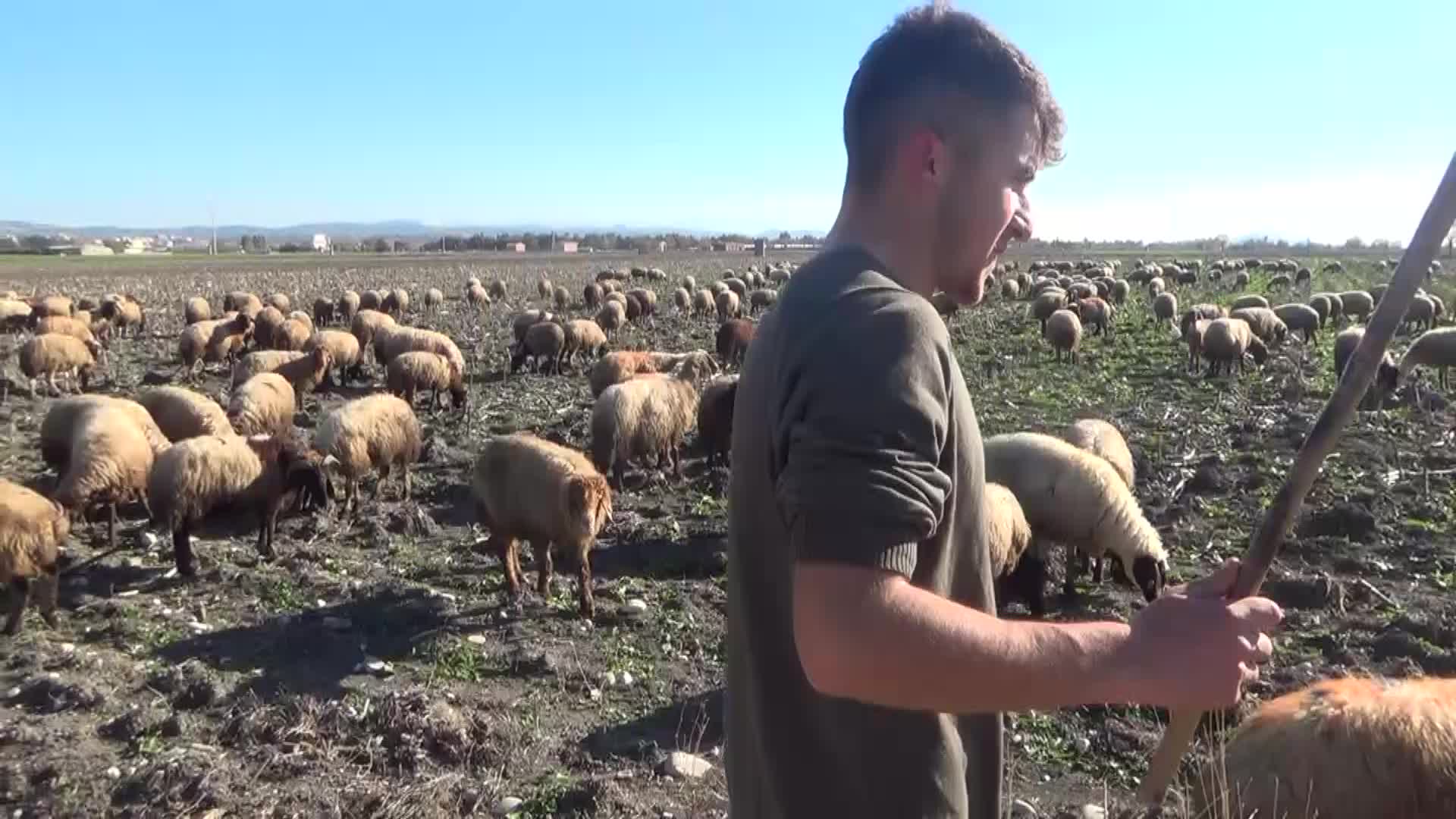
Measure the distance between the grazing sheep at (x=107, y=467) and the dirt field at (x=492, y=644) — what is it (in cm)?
43

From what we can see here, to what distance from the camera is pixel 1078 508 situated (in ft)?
27.1

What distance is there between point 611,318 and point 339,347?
951cm

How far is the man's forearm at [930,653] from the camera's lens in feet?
4.46

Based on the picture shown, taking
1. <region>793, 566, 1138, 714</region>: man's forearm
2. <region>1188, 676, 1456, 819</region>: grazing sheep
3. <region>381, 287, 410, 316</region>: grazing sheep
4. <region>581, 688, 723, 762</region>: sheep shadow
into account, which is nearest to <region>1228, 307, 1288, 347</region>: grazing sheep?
<region>581, 688, 723, 762</region>: sheep shadow

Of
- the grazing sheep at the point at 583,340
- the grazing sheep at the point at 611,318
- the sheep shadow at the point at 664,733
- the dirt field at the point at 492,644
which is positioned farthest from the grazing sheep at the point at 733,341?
the sheep shadow at the point at 664,733

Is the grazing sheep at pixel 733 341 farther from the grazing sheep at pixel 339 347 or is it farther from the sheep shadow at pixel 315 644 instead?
the sheep shadow at pixel 315 644

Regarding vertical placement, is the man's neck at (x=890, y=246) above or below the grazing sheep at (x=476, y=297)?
above

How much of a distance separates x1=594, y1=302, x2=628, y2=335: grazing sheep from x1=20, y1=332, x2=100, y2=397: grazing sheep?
12.5 metres

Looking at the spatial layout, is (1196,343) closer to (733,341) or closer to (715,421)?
(733,341)

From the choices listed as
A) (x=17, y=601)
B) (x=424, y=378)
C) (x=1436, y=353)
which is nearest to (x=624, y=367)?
(x=424, y=378)

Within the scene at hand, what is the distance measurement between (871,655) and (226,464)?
9.40m

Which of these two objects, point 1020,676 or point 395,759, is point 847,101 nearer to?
point 1020,676

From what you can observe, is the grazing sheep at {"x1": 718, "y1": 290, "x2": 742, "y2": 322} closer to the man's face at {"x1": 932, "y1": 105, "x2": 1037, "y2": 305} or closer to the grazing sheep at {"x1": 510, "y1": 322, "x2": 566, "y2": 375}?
the grazing sheep at {"x1": 510, "y1": 322, "x2": 566, "y2": 375}

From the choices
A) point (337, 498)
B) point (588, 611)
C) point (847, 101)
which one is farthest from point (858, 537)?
point (337, 498)
